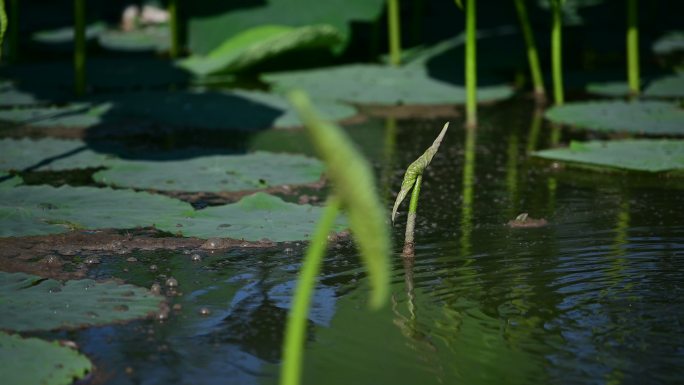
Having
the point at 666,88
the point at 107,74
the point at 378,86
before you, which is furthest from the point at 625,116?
the point at 107,74

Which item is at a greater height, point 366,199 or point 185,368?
point 366,199

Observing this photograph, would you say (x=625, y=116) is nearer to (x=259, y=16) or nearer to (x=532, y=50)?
(x=532, y=50)

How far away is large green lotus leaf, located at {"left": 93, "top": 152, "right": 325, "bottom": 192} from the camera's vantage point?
164 inches

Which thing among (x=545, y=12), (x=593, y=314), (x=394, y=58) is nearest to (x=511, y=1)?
(x=545, y=12)

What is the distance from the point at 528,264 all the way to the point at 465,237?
1.33 ft

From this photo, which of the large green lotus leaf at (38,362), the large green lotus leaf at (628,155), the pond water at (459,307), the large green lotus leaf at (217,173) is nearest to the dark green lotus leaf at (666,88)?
the large green lotus leaf at (628,155)

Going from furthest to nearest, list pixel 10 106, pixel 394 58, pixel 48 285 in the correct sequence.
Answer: pixel 394 58 < pixel 10 106 < pixel 48 285

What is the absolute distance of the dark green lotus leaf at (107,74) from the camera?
7113 mm

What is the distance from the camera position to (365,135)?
5727mm

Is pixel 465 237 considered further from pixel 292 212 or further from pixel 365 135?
pixel 365 135

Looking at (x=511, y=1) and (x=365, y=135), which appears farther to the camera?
(x=511, y=1)

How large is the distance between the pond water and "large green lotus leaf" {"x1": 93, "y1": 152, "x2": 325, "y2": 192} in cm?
60

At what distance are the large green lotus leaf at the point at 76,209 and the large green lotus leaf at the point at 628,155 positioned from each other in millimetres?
1785

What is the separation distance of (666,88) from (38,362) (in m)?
5.32
